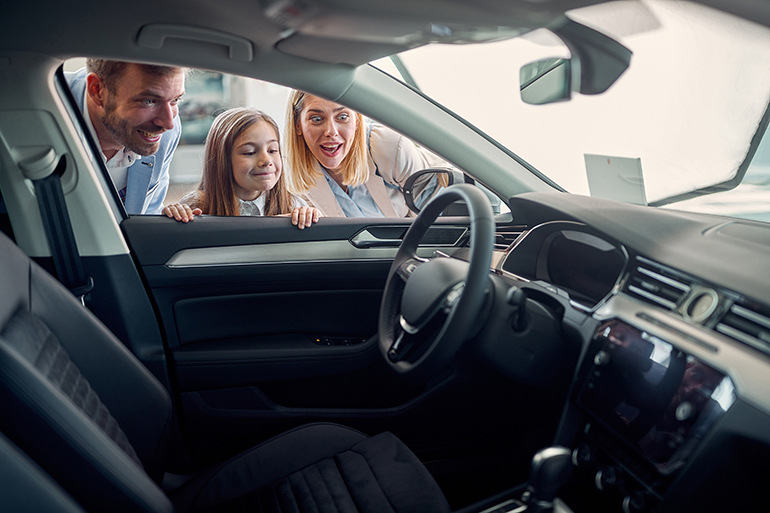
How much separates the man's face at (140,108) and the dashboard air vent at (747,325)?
1538mm

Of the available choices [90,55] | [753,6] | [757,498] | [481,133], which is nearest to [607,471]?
[757,498]

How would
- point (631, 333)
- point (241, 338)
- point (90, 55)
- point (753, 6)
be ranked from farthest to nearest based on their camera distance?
point (241, 338) → point (90, 55) → point (631, 333) → point (753, 6)

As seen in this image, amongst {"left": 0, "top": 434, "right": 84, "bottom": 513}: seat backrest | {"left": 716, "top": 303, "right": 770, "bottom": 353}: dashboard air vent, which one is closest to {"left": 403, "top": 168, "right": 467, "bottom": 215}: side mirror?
{"left": 716, "top": 303, "right": 770, "bottom": 353}: dashboard air vent

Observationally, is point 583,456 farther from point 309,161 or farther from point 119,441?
point 309,161

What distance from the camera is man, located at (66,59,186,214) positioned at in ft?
5.81

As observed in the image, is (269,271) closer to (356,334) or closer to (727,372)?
(356,334)

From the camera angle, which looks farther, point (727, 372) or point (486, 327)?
point (486, 327)

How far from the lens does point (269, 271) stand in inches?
77.2

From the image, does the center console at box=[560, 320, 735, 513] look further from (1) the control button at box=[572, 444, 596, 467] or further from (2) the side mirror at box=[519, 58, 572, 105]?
(2) the side mirror at box=[519, 58, 572, 105]

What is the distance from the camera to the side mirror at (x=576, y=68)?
4.94 ft

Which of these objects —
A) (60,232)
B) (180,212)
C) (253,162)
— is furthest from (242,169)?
(60,232)

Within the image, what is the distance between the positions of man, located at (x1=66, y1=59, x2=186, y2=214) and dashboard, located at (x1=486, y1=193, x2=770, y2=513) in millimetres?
1166

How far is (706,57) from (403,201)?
1.08 metres

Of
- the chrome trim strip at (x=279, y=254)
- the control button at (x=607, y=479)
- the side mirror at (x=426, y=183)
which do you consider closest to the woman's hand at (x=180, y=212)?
the chrome trim strip at (x=279, y=254)
